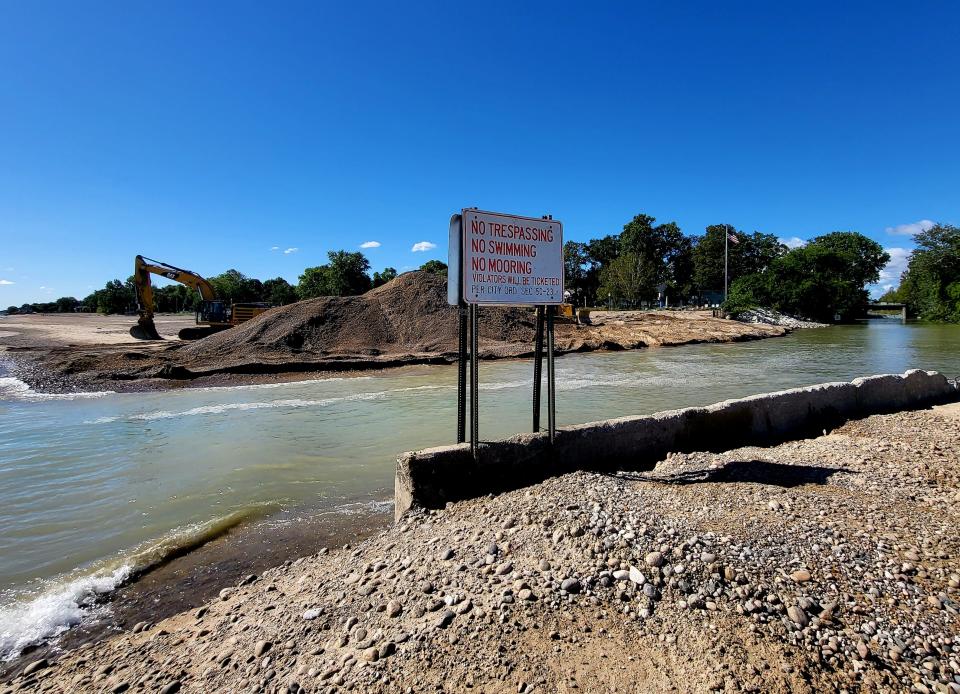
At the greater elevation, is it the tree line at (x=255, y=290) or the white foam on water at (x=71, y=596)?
the tree line at (x=255, y=290)

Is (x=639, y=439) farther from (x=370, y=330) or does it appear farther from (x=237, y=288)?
(x=237, y=288)

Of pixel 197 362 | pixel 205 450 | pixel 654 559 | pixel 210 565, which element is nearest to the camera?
pixel 654 559

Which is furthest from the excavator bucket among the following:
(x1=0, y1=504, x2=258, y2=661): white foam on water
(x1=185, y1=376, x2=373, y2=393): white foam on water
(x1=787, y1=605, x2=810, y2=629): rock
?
(x1=787, y1=605, x2=810, y2=629): rock

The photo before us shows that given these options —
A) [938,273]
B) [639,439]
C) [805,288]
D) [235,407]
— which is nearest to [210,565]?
[639,439]

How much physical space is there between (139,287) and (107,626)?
2539cm

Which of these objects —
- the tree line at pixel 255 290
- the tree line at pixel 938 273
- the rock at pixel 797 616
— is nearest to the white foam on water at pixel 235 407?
the rock at pixel 797 616

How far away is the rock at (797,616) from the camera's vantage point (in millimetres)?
2512

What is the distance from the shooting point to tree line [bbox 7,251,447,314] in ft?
229

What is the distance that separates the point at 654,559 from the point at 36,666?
3613 mm

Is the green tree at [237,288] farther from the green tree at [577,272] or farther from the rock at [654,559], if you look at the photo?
the rock at [654,559]

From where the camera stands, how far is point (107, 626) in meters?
3.48

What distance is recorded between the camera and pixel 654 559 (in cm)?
298

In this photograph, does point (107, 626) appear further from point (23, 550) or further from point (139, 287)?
point (139, 287)

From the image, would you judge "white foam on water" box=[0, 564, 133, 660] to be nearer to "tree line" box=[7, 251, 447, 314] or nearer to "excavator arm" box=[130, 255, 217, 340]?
"excavator arm" box=[130, 255, 217, 340]
